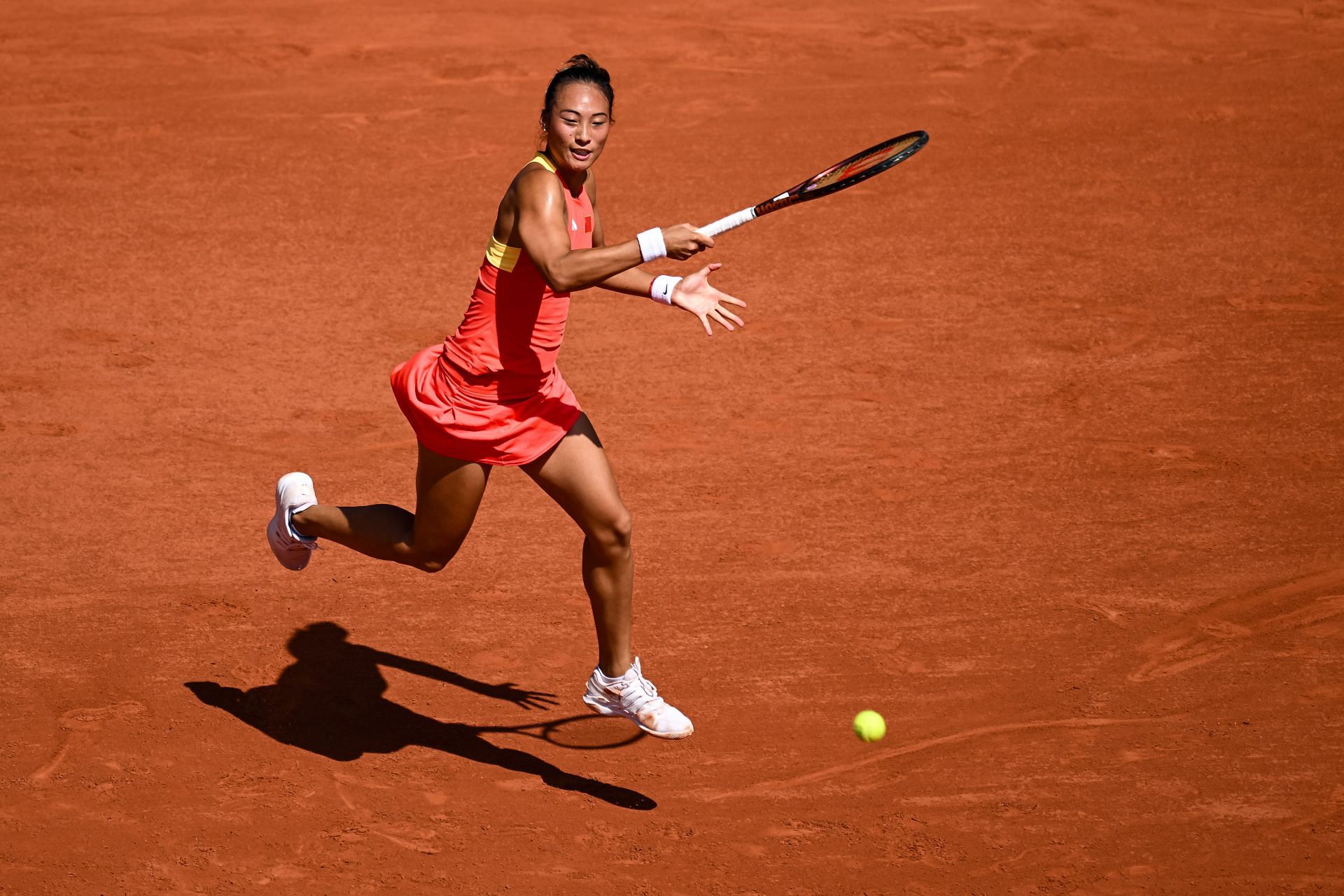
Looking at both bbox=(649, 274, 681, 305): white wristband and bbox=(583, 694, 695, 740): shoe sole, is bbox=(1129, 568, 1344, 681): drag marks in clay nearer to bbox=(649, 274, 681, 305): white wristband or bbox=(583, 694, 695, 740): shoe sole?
bbox=(583, 694, 695, 740): shoe sole

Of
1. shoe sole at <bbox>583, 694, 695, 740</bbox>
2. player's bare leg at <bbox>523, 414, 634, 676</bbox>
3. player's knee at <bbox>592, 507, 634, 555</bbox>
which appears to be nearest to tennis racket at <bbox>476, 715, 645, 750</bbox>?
shoe sole at <bbox>583, 694, 695, 740</bbox>

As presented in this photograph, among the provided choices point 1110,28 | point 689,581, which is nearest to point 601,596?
point 689,581

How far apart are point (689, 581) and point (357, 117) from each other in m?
5.59

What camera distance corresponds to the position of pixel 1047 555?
624cm

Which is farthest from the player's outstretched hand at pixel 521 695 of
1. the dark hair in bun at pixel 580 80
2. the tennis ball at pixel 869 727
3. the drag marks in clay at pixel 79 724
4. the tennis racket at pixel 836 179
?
the dark hair in bun at pixel 580 80

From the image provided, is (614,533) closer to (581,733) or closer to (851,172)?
(581,733)

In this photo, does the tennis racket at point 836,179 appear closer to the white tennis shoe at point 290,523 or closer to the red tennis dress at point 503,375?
the red tennis dress at point 503,375

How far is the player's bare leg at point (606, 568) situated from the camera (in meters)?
4.71

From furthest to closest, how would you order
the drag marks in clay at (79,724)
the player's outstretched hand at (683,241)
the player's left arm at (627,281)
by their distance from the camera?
the drag marks in clay at (79,724) → the player's left arm at (627,281) → the player's outstretched hand at (683,241)

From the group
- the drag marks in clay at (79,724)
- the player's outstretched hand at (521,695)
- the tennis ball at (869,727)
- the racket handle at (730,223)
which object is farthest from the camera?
the player's outstretched hand at (521,695)

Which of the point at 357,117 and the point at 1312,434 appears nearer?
the point at 1312,434

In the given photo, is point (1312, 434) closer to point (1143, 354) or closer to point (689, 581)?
point (1143, 354)

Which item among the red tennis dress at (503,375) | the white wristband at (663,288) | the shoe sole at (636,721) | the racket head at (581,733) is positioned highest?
the white wristband at (663,288)

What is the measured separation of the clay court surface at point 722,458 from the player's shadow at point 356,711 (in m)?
0.02
